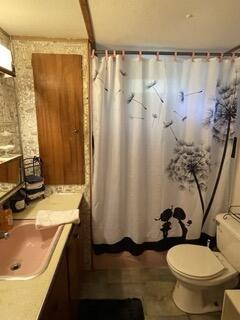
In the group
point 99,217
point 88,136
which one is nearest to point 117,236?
point 99,217

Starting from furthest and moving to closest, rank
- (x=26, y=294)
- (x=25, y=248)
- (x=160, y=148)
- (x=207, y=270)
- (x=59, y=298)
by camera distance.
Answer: (x=160, y=148)
(x=207, y=270)
(x=25, y=248)
(x=59, y=298)
(x=26, y=294)

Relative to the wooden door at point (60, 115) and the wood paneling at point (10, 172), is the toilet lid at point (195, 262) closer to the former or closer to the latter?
the wooden door at point (60, 115)

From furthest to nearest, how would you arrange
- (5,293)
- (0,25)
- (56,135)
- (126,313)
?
(56,135), (126,313), (0,25), (5,293)

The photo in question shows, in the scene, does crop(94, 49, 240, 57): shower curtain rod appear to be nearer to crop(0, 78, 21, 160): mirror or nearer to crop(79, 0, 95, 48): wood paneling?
crop(79, 0, 95, 48): wood paneling

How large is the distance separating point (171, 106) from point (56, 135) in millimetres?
1060

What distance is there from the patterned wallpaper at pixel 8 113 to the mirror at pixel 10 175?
94mm

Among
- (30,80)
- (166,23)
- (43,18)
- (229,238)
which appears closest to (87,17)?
(43,18)

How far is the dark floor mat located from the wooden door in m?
1.03

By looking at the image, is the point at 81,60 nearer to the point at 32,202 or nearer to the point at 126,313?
the point at 32,202

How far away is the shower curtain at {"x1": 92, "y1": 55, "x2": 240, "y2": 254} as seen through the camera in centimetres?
187

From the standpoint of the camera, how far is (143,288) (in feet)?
6.58

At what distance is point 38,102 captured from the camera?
184 cm

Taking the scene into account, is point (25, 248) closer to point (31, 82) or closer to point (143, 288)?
point (143, 288)

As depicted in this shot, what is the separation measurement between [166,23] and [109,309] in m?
2.18
